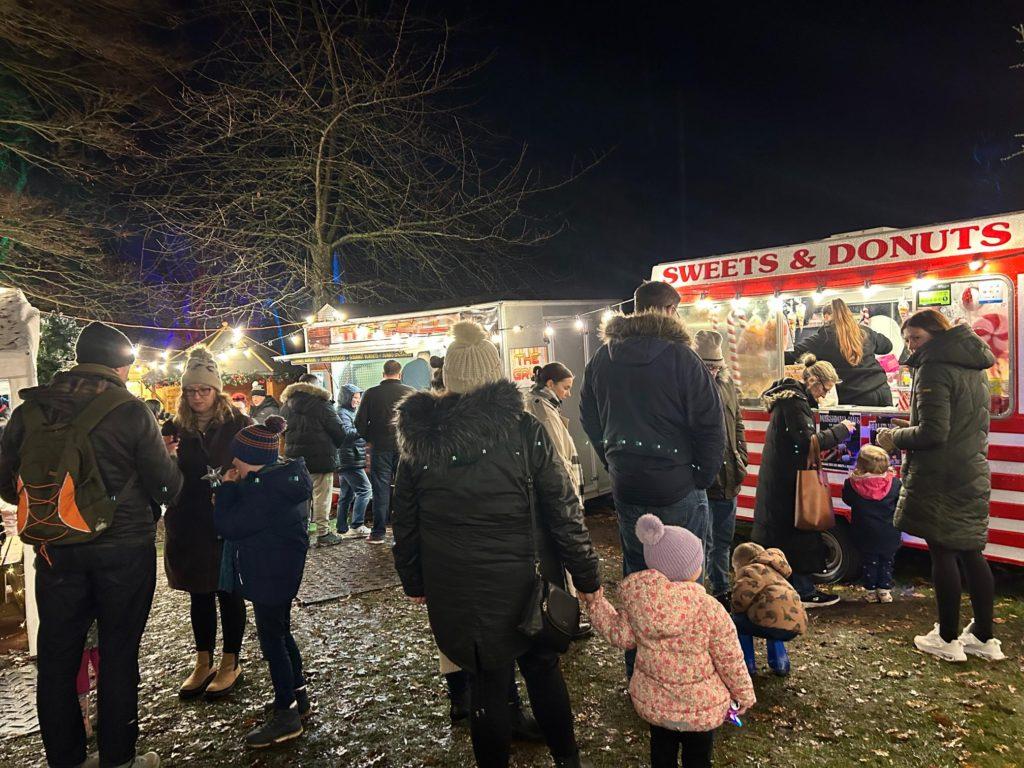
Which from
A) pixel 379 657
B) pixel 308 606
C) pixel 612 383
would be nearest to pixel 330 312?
pixel 308 606

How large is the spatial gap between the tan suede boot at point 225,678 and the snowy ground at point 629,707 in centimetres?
8

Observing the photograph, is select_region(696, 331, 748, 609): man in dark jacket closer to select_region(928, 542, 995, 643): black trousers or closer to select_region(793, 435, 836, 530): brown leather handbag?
select_region(793, 435, 836, 530): brown leather handbag

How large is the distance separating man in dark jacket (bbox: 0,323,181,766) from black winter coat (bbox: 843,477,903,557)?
16.3ft

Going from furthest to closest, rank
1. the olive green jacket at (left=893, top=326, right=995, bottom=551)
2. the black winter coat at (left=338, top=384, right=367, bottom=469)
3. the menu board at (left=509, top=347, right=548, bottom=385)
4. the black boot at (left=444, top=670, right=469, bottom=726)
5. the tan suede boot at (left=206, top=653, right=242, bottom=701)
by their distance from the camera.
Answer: the black winter coat at (left=338, top=384, right=367, bottom=469), the menu board at (left=509, top=347, right=548, bottom=385), the tan suede boot at (left=206, top=653, right=242, bottom=701), the olive green jacket at (left=893, top=326, right=995, bottom=551), the black boot at (left=444, top=670, right=469, bottom=726)

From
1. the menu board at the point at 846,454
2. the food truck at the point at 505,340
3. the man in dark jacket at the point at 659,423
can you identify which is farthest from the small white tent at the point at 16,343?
the menu board at the point at 846,454

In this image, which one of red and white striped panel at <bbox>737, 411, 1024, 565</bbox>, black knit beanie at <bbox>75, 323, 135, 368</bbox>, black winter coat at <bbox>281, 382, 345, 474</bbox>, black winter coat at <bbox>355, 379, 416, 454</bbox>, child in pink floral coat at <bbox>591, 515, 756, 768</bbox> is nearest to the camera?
child in pink floral coat at <bbox>591, 515, 756, 768</bbox>

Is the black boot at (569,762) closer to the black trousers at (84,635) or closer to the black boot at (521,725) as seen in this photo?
the black boot at (521,725)

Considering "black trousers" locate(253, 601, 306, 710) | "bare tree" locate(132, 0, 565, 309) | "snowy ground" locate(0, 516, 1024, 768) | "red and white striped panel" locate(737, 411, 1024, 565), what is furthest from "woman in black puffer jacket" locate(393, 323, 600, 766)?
"bare tree" locate(132, 0, 565, 309)

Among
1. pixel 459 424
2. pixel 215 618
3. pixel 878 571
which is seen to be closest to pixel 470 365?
pixel 459 424

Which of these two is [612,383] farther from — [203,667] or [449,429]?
[203,667]

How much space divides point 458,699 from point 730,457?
2.39 meters

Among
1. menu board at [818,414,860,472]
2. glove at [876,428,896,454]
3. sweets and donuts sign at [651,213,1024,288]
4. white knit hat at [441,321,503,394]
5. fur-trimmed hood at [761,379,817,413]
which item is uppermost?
sweets and donuts sign at [651,213,1024,288]

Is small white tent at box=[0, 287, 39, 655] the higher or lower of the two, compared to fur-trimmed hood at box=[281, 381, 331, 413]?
higher

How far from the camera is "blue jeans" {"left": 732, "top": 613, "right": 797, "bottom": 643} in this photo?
345cm
